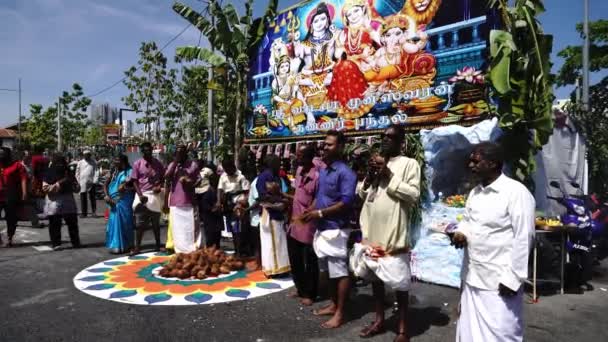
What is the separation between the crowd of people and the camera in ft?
8.78

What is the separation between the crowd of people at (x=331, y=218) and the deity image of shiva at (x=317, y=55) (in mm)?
4191

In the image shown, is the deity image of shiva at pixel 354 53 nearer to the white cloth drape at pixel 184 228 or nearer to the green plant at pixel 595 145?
the green plant at pixel 595 145

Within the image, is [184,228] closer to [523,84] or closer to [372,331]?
[372,331]

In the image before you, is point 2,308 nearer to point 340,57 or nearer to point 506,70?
point 506,70

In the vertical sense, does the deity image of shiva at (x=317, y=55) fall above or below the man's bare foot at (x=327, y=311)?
above

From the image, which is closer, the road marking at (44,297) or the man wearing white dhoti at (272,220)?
the road marking at (44,297)

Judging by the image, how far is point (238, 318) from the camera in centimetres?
447

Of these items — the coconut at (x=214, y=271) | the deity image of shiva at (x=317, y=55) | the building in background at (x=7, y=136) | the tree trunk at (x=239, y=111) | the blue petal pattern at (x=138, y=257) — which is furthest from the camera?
the building in background at (x=7, y=136)

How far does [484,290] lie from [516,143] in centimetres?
326

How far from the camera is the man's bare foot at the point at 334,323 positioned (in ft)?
13.6

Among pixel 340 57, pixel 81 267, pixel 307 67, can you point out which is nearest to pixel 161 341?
pixel 81 267

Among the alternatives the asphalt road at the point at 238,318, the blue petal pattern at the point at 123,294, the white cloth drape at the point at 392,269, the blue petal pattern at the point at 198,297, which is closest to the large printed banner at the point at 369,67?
the asphalt road at the point at 238,318

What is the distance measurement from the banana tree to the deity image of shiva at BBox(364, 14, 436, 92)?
14.3 feet

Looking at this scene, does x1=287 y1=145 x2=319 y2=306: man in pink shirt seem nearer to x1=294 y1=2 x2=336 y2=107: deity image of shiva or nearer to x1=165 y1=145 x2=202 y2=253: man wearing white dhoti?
x1=165 y1=145 x2=202 y2=253: man wearing white dhoti
